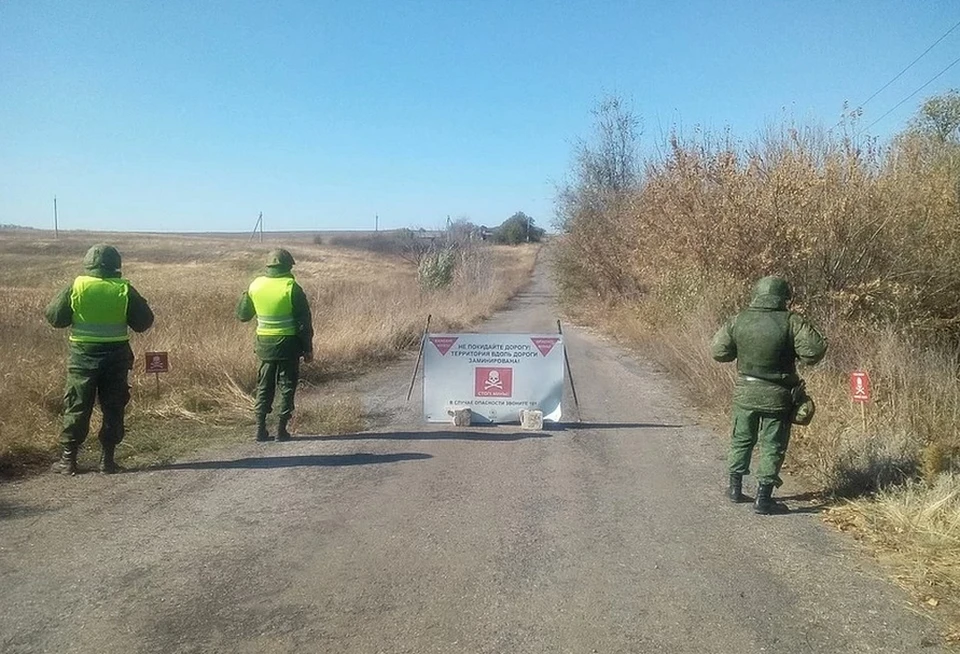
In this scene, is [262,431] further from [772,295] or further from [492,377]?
[772,295]

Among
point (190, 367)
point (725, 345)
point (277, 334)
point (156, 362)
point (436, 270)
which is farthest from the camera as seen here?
point (436, 270)

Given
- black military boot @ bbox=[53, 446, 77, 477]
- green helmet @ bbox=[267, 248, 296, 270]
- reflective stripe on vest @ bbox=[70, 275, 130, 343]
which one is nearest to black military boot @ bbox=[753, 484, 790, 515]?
green helmet @ bbox=[267, 248, 296, 270]

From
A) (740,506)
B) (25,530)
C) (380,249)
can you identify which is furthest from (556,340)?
(380,249)

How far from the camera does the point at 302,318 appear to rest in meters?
9.26

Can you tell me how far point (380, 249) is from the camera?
76.6 meters

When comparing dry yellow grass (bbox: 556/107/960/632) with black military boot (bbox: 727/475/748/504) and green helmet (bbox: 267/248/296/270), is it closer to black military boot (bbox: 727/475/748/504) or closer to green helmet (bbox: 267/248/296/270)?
black military boot (bbox: 727/475/748/504)

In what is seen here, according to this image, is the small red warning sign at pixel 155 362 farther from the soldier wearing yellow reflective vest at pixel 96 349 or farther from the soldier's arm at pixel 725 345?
the soldier's arm at pixel 725 345

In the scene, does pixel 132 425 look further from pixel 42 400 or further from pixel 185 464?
pixel 185 464

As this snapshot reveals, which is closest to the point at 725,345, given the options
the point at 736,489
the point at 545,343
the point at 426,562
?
the point at 736,489

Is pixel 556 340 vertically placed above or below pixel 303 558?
above

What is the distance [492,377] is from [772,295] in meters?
4.18

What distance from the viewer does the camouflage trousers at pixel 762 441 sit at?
679 cm

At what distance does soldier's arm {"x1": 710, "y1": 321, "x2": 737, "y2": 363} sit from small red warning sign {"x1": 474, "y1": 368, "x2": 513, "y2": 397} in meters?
3.54

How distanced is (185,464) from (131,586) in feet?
10.5
